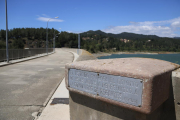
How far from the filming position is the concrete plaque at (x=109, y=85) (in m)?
2.01

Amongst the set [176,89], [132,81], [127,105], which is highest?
[132,81]

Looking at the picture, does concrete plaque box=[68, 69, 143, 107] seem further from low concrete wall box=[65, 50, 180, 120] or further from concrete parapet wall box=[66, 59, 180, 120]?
low concrete wall box=[65, 50, 180, 120]

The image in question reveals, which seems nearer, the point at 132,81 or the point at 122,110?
the point at 132,81

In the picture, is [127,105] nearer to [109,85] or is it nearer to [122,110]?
[122,110]

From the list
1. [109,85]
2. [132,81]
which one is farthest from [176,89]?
[109,85]

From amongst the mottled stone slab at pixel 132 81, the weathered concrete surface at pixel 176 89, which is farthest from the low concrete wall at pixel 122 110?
the mottled stone slab at pixel 132 81

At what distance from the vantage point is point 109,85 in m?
2.27

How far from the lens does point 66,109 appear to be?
3988mm

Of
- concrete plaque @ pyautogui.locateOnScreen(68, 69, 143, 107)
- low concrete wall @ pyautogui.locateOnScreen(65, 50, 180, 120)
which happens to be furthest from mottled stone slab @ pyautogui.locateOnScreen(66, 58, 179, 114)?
low concrete wall @ pyautogui.locateOnScreen(65, 50, 180, 120)

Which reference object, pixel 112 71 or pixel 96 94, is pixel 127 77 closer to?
pixel 112 71

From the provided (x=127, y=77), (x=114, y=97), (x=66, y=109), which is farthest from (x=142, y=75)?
(x=66, y=109)

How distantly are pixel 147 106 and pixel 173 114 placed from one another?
83cm

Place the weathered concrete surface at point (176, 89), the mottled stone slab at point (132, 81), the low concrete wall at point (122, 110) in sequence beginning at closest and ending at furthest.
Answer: the mottled stone slab at point (132, 81), the low concrete wall at point (122, 110), the weathered concrete surface at point (176, 89)

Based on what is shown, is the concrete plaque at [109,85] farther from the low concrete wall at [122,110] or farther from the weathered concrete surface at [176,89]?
the weathered concrete surface at [176,89]
